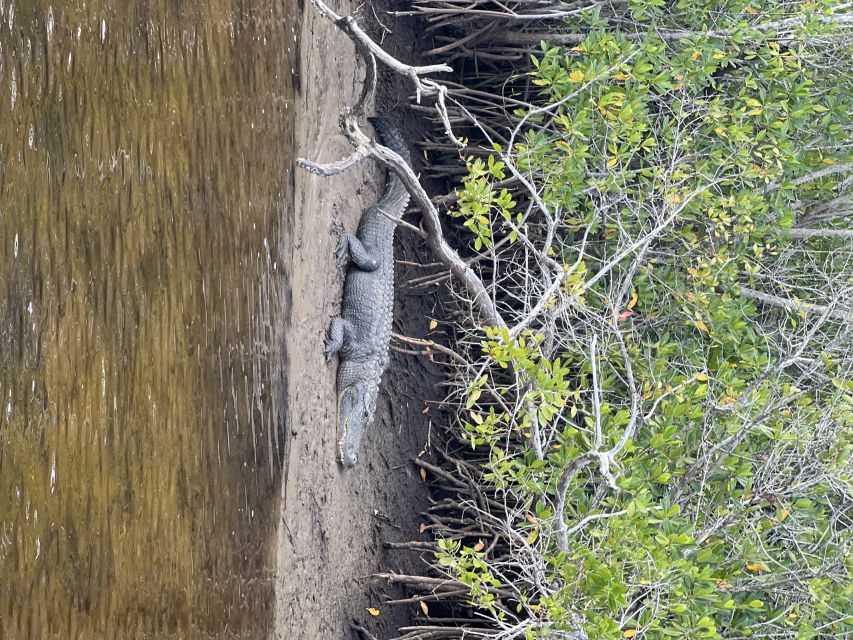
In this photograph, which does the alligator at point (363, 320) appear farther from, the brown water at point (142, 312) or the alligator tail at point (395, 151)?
the brown water at point (142, 312)

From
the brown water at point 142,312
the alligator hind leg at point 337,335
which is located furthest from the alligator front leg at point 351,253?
the brown water at point 142,312

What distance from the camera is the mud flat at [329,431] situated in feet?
12.4

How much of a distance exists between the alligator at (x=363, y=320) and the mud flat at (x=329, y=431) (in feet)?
0.19

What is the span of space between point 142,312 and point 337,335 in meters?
1.32

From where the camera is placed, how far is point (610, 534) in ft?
10.3

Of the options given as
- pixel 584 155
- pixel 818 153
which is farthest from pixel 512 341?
pixel 818 153

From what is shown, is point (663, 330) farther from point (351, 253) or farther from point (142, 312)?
point (142, 312)

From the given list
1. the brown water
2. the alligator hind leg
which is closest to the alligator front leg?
the alligator hind leg

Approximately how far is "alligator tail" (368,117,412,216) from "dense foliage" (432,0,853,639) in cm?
49

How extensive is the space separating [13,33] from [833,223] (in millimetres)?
3846

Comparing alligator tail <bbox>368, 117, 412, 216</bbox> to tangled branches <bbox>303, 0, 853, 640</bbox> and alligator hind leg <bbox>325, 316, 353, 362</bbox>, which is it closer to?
tangled branches <bbox>303, 0, 853, 640</bbox>

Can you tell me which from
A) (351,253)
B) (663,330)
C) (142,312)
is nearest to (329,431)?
(351,253)

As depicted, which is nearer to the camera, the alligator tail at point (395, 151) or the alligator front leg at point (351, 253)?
the alligator front leg at point (351, 253)

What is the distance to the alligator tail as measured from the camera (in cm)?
441
